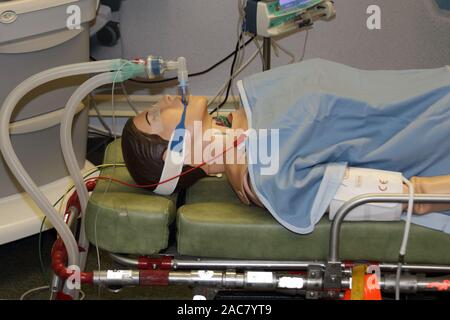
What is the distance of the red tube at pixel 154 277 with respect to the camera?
4.90 feet

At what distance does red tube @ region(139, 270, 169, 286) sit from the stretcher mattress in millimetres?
66

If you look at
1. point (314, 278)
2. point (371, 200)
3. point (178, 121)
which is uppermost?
point (178, 121)

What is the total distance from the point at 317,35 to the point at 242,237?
1634mm

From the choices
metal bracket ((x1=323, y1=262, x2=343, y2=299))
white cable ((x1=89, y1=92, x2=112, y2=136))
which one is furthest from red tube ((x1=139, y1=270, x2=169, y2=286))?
white cable ((x1=89, y1=92, x2=112, y2=136))

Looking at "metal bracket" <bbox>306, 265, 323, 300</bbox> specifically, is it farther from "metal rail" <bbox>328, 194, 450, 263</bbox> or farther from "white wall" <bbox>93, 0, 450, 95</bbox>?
"white wall" <bbox>93, 0, 450, 95</bbox>

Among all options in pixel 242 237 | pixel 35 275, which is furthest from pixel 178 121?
pixel 35 275

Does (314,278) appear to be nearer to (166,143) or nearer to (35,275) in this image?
(166,143)

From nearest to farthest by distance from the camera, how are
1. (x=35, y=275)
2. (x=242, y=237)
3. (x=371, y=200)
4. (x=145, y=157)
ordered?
(x=371, y=200) → (x=242, y=237) → (x=145, y=157) → (x=35, y=275)

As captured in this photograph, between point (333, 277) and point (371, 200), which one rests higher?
point (371, 200)

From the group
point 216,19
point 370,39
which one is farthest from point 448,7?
point 216,19

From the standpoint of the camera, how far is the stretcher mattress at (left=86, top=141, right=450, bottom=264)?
1.52 meters

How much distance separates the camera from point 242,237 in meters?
1.53
